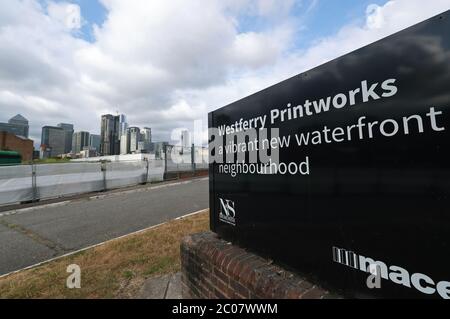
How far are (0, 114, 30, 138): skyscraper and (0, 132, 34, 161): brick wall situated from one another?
105 feet

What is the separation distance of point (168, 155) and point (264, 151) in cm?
2035

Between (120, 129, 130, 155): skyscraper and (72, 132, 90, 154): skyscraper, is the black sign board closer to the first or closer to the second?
(120, 129, 130, 155): skyscraper

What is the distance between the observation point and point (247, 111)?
2.58 metres

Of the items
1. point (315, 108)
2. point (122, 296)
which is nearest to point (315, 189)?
point (315, 108)

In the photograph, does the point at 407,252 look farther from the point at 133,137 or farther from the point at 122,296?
the point at 133,137

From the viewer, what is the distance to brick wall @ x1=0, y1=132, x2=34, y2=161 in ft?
185

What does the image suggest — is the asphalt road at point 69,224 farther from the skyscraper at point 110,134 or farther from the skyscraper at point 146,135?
the skyscraper at point 110,134

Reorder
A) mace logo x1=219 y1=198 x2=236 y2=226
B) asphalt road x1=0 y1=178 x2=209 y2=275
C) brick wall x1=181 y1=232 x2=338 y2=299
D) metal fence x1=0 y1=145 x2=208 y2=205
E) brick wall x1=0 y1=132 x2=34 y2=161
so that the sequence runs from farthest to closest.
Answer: brick wall x1=0 y1=132 x2=34 y2=161
metal fence x1=0 y1=145 x2=208 y2=205
asphalt road x1=0 y1=178 x2=209 y2=275
mace logo x1=219 y1=198 x2=236 y2=226
brick wall x1=181 y1=232 x2=338 y2=299

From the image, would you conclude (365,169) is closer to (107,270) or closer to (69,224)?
(107,270)

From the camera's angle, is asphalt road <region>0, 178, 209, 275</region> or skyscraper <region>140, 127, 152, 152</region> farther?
skyscraper <region>140, 127, 152, 152</region>

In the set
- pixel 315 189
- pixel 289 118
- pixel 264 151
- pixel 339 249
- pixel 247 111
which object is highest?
pixel 247 111

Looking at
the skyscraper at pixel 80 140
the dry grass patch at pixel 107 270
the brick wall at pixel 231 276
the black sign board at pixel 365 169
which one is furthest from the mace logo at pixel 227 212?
the skyscraper at pixel 80 140

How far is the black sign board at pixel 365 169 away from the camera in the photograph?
126 cm

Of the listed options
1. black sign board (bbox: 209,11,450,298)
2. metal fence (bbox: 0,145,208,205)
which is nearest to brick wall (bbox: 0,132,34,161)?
metal fence (bbox: 0,145,208,205)
